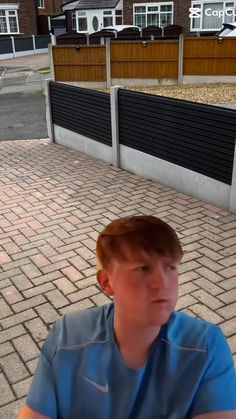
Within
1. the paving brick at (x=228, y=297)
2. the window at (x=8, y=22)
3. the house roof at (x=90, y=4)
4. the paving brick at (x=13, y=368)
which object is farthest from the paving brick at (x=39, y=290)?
the window at (x=8, y=22)

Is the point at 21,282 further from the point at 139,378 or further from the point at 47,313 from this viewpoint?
the point at 139,378

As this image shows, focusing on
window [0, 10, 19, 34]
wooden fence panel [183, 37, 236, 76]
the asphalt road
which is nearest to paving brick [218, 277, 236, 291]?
the asphalt road

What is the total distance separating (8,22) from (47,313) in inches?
1444

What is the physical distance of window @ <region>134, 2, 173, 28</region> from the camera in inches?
1158

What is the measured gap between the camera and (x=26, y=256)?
411cm

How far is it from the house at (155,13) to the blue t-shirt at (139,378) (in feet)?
88.7

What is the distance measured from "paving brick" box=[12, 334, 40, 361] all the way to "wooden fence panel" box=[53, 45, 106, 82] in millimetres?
11499

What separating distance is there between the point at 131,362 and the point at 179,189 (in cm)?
456

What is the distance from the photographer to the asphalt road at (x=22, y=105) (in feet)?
32.3

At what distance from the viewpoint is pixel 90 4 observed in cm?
3369

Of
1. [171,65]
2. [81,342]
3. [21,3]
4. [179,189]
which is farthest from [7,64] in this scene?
[81,342]

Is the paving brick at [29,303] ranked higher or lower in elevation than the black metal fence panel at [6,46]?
lower

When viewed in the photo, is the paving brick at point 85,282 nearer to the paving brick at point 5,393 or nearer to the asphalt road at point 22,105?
the paving brick at point 5,393

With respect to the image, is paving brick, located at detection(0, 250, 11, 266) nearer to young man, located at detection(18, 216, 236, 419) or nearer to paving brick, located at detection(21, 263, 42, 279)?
paving brick, located at detection(21, 263, 42, 279)
